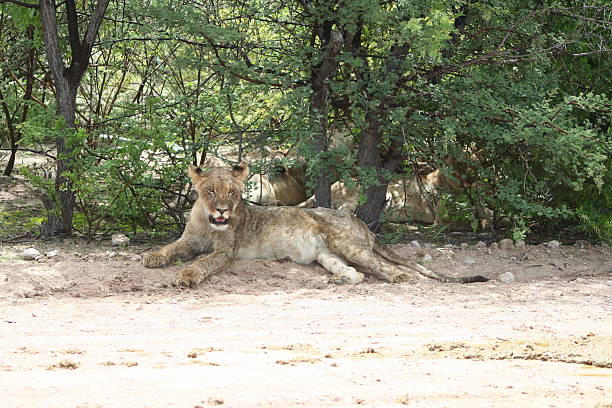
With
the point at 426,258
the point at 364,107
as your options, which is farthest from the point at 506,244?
the point at 364,107

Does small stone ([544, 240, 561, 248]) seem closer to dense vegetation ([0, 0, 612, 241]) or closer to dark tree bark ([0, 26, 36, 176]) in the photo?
dense vegetation ([0, 0, 612, 241])

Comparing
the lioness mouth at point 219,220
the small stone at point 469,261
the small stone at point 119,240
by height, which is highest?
the lioness mouth at point 219,220

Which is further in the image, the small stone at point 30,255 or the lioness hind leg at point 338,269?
the small stone at point 30,255

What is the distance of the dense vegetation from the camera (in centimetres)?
935

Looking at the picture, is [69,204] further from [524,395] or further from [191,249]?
[524,395]

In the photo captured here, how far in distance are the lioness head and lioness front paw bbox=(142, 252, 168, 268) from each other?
0.63 metres

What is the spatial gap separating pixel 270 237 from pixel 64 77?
11.1 ft

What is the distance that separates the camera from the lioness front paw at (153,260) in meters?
8.31

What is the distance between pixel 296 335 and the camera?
5.82 metres

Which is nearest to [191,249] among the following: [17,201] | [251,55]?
[251,55]

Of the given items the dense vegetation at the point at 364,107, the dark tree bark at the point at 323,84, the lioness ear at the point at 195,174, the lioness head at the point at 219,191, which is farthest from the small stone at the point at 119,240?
the dark tree bark at the point at 323,84

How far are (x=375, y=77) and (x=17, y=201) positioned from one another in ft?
19.1

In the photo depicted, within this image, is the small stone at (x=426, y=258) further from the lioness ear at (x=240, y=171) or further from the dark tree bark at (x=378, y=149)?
the lioness ear at (x=240, y=171)

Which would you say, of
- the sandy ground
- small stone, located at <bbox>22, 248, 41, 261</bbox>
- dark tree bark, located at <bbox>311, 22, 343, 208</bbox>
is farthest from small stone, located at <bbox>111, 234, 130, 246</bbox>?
dark tree bark, located at <bbox>311, 22, 343, 208</bbox>
